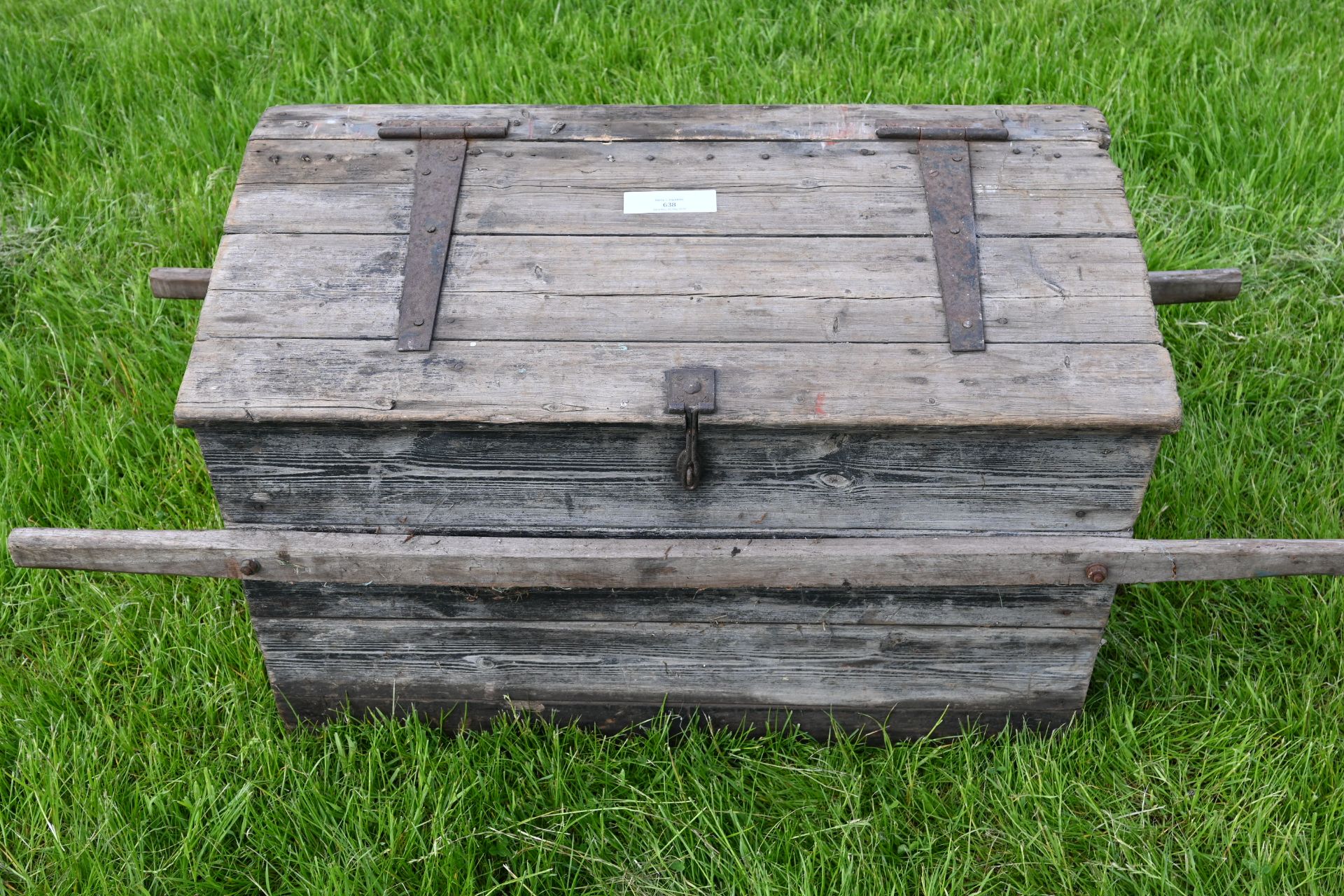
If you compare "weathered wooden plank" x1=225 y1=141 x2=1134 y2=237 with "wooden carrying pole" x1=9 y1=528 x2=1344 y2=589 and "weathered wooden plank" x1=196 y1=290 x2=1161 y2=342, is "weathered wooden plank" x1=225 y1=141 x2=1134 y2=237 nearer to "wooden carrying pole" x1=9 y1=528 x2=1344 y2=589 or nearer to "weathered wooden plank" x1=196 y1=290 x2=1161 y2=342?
"weathered wooden plank" x1=196 y1=290 x2=1161 y2=342

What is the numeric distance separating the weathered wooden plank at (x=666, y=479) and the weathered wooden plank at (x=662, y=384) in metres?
0.05

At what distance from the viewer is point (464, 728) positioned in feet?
8.55

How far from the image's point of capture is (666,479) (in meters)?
2.20

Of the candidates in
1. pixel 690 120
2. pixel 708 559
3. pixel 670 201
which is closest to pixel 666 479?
pixel 708 559

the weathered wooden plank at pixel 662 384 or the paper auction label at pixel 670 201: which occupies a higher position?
the paper auction label at pixel 670 201

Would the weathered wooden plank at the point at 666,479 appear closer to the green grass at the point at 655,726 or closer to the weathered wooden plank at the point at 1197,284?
the green grass at the point at 655,726

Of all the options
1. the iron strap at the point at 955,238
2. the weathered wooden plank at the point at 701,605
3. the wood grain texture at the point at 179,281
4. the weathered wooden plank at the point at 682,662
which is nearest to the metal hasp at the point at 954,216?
the iron strap at the point at 955,238

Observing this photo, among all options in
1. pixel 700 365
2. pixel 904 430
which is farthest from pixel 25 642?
pixel 904 430

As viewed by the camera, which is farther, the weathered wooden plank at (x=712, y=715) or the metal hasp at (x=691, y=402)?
the weathered wooden plank at (x=712, y=715)

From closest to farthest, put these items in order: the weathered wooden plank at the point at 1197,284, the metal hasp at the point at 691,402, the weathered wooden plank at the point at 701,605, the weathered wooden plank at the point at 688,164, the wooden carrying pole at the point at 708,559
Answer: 1. the metal hasp at the point at 691,402
2. the wooden carrying pole at the point at 708,559
3. the weathered wooden plank at the point at 701,605
4. the weathered wooden plank at the point at 688,164
5. the weathered wooden plank at the point at 1197,284

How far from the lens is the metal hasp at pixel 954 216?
2.20 m

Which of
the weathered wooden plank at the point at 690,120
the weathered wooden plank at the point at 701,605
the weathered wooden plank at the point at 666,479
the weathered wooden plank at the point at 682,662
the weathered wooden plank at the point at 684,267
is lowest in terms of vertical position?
the weathered wooden plank at the point at 682,662

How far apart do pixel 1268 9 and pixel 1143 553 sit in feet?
12.1

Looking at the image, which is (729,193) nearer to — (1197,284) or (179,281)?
(1197,284)
